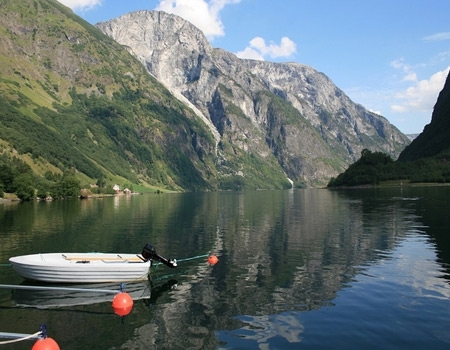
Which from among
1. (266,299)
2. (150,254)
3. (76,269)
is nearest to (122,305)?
(76,269)

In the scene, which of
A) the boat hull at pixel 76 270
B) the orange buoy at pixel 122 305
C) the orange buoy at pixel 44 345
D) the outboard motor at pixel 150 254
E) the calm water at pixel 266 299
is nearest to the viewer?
the orange buoy at pixel 44 345

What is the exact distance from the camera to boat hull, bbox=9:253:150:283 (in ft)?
128

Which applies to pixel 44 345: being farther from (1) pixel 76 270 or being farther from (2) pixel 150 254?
(2) pixel 150 254

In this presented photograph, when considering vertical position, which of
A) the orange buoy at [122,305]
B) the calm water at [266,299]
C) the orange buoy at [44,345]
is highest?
the orange buoy at [44,345]

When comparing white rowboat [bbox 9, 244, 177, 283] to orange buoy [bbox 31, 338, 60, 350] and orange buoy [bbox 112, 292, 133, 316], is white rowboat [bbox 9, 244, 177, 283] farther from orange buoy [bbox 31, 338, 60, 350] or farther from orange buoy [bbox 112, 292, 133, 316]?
orange buoy [bbox 31, 338, 60, 350]

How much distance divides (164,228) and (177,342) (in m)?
63.3

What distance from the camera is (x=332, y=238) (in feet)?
231

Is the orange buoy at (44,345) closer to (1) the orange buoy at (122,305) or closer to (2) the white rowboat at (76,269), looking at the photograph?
(1) the orange buoy at (122,305)

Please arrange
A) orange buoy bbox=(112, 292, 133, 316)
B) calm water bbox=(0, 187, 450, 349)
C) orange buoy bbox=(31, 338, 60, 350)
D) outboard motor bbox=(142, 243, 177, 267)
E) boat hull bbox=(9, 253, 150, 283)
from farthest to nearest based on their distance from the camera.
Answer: outboard motor bbox=(142, 243, 177, 267) → boat hull bbox=(9, 253, 150, 283) → orange buoy bbox=(112, 292, 133, 316) → calm water bbox=(0, 187, 450, 349) → orange buoy bbox=(31, 338, 60, 350)

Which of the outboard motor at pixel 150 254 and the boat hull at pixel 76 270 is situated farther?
the outboard motor at pixel 150 254

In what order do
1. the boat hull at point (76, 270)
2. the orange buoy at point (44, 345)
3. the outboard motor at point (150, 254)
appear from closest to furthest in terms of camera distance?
the orange buoy at point (44, 345), the boat hull at point (76, 270), the outboard motor at point (150, 254)

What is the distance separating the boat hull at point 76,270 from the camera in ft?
128

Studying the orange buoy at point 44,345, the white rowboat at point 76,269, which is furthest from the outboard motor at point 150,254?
the orange buoy at point 44,345

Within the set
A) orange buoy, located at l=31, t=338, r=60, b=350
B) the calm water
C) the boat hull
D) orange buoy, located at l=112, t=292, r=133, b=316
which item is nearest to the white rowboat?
the boat hull
